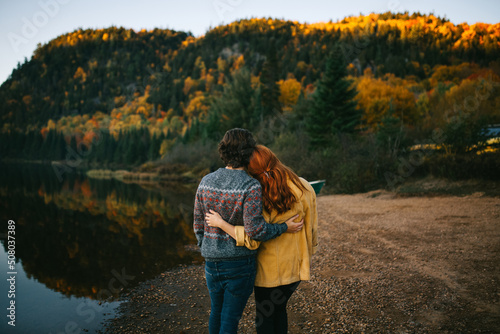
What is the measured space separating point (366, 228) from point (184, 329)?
25.6 ft

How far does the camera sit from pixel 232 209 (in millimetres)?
2354

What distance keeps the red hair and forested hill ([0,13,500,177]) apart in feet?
101

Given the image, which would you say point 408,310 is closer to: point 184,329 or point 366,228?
point 184,329

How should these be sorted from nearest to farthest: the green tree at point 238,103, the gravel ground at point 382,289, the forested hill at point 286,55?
1. the gravel ground at point 382,289
2. the green tree at point 238,103
3. the forested hill at point 286,55

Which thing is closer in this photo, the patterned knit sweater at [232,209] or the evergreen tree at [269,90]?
the patterned knit sweater at [232,209]

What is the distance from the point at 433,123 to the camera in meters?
27.0

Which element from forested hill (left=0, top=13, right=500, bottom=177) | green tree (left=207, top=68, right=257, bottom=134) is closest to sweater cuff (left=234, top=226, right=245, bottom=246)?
forested hill (left=0, top=13, right=500, bottom=177)

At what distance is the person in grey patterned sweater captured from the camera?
229 centimetres

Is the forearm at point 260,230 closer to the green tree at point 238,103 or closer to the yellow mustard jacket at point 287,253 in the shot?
the yellow mustard jacket at point 287,253

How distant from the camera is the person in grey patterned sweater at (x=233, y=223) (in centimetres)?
229

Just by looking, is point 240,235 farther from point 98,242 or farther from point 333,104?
point 333,104

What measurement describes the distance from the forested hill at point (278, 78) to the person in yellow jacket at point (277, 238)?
1208 inches

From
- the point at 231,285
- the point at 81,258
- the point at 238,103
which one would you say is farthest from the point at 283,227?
the point at 238,103

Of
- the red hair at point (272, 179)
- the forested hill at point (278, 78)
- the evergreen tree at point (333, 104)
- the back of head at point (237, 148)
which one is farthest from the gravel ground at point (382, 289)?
the forested hill at point (278, 78)
